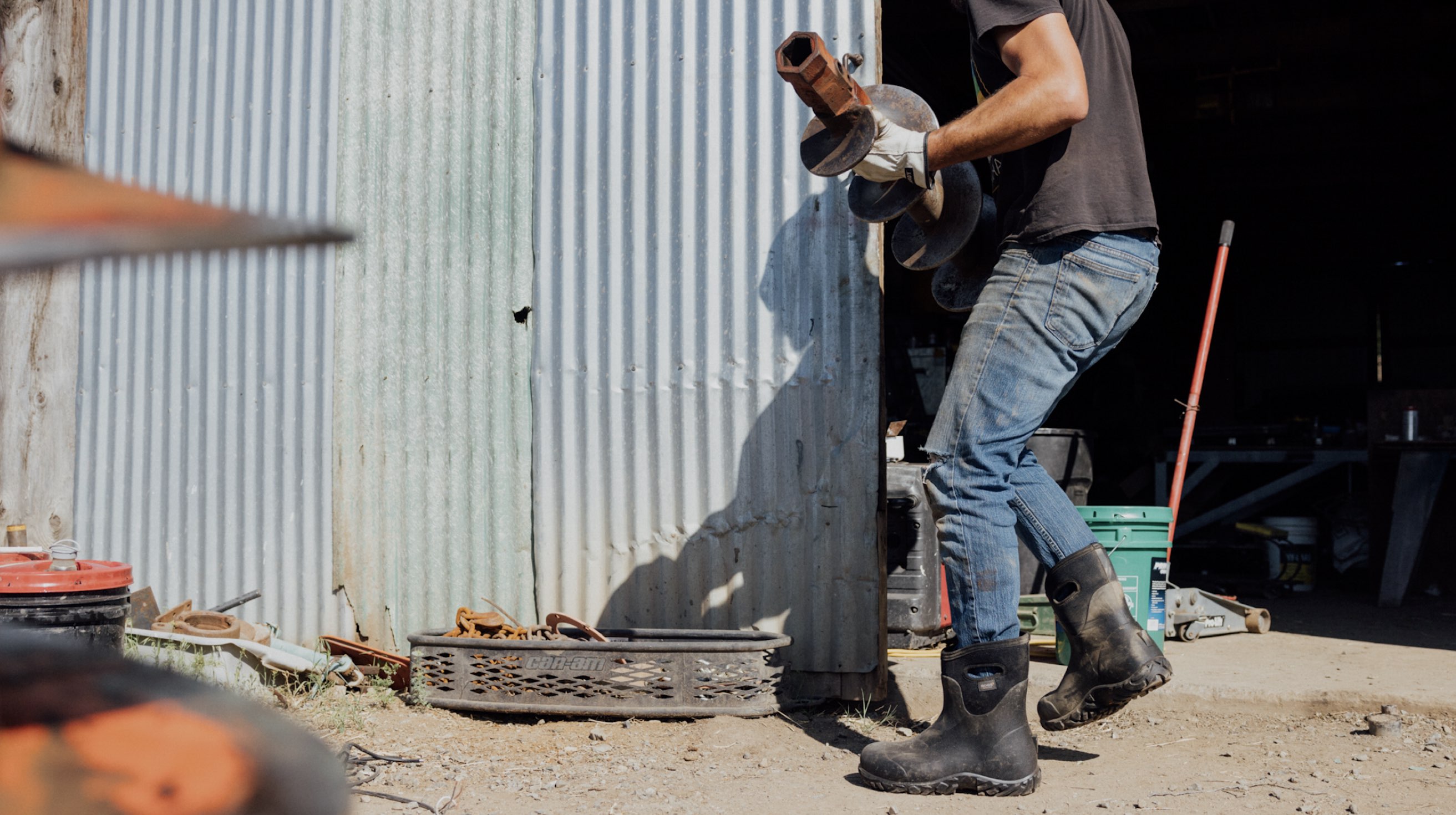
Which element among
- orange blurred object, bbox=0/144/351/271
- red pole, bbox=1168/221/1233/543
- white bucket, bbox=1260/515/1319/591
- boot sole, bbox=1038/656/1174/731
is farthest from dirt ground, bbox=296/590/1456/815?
white bucket, bbox=1260/515/1319/591

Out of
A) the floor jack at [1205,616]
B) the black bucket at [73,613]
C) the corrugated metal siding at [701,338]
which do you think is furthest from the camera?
the floor jack at [1205,616]

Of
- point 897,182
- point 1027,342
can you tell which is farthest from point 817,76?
point 1027,342

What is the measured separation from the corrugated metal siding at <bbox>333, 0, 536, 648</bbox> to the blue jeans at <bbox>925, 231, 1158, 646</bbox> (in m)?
1.97

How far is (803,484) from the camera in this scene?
3.60m

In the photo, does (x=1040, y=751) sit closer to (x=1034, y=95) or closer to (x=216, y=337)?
(x=1034, y=95)

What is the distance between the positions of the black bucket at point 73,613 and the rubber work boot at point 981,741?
2366mm

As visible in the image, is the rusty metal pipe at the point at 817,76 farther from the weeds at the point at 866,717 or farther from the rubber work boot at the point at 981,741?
the weeds at the point at 866,717

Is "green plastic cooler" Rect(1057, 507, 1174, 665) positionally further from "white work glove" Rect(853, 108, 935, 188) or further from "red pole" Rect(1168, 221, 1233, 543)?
"white work glove" Rect(853, 108, 935, 188)

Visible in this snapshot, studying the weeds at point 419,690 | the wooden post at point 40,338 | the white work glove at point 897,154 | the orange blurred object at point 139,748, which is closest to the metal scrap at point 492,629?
the weeds at point 419,690

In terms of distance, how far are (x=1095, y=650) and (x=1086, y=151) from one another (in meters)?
1.21

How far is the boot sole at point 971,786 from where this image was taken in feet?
8.11

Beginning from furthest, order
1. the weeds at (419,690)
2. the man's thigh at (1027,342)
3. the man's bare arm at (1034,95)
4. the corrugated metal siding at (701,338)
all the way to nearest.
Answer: the corrugated metal siding at (701,338), the weeds at (419,690), the man's thigh at (1027,342), the man's bare arm at (1034,95)

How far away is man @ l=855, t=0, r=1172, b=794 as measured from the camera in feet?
8.12

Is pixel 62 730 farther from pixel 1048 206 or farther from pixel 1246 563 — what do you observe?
pixel 1246 563
